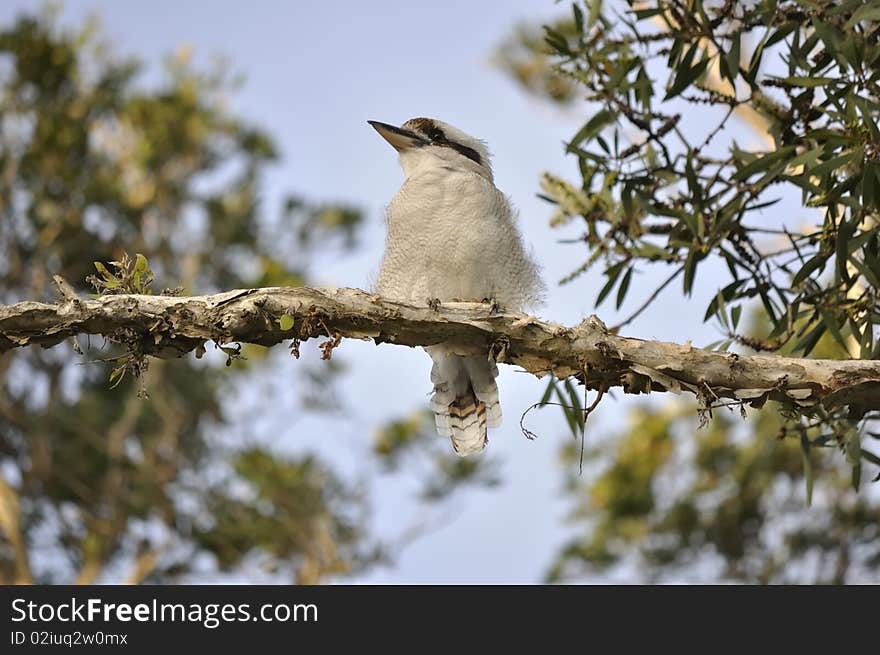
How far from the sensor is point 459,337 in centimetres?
221

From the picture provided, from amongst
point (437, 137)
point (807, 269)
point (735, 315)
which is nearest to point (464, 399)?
point (735, 315)

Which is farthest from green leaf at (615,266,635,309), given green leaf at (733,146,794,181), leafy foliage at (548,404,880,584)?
leafy foliage at (548,404,880,584)

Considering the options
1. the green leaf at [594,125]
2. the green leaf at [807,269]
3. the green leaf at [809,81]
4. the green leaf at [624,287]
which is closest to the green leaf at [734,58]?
the green leaf at [809,81]

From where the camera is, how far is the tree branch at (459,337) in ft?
6.75

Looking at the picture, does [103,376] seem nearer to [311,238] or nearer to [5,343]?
[311,238]

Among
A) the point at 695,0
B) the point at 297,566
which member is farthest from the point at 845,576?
the point at 695,0

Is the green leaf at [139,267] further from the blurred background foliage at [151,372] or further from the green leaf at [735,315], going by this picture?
the blurred background foliage at [151,372]

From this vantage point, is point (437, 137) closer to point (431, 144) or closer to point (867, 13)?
point (431, 144)

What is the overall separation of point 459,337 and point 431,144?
137 centimetres

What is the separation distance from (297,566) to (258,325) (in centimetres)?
831

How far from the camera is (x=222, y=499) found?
33.3 feet

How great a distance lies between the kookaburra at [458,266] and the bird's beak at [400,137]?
23 cm

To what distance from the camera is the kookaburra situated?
9.80 feet

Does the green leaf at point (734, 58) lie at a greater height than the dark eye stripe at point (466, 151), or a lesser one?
lesser
